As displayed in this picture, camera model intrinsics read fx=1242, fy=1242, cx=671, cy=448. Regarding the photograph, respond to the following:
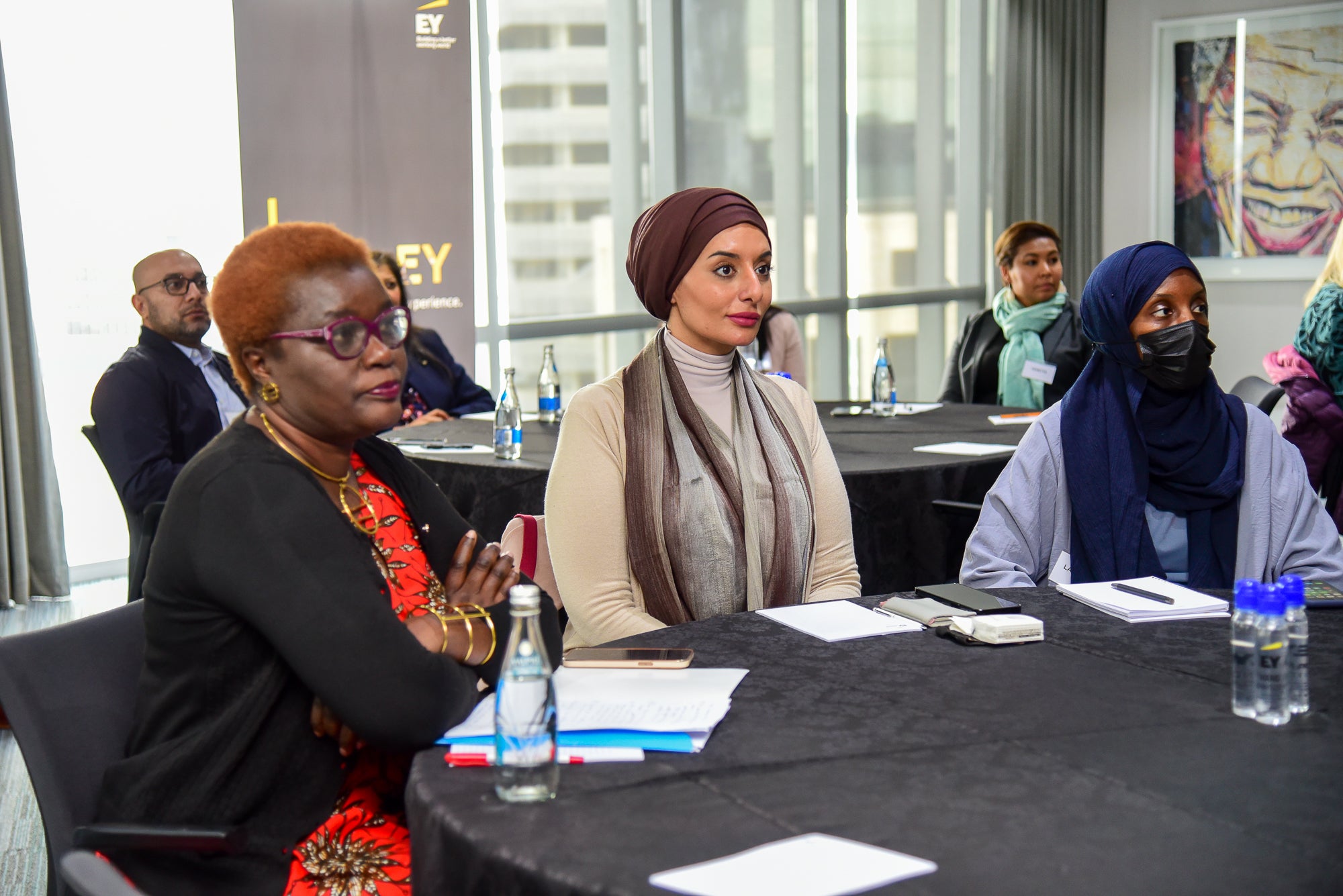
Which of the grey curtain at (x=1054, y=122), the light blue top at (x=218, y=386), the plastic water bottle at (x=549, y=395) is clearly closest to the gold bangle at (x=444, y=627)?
the light blue top at (x=218, y=386)

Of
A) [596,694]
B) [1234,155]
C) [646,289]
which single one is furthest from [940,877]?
[1234,155]

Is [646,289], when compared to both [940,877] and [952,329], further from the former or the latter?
[952,329]

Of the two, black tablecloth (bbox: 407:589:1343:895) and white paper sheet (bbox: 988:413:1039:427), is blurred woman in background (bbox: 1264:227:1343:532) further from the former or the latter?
black tablecloth (bbox: 407:589:1343:895)

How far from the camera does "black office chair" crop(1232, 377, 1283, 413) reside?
4246 millimetres

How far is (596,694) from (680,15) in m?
5.98

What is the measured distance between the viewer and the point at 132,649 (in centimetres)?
167

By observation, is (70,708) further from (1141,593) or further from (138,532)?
(138,532)

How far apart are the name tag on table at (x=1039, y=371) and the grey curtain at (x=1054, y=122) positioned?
4.52 m

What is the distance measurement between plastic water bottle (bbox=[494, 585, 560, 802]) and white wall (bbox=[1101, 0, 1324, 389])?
358 inches

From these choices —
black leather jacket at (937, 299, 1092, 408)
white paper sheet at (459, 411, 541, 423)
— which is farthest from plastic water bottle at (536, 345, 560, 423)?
black leather jacket at (937, 299, 1092, 408)

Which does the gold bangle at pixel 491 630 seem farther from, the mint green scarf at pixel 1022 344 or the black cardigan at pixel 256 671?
the mint green scarf at pixel 1022 344

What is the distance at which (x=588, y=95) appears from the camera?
6.46 m

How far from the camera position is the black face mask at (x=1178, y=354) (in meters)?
2.41

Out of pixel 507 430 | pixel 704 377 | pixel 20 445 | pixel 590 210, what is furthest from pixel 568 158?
pixel 704 377
